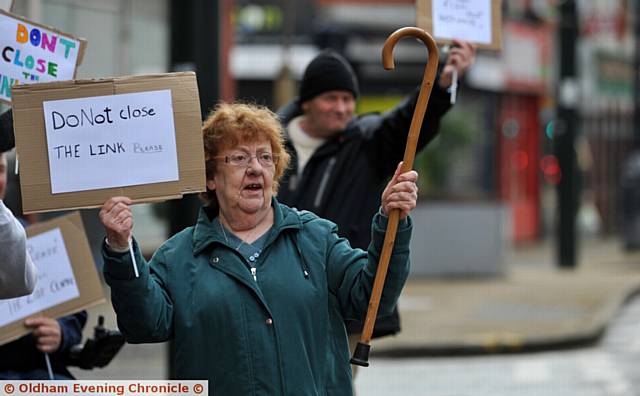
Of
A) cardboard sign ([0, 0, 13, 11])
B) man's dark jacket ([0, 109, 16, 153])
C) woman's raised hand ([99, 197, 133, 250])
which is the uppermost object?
cardboard sign ([0, 0, 13, 11])

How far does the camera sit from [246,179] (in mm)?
4117

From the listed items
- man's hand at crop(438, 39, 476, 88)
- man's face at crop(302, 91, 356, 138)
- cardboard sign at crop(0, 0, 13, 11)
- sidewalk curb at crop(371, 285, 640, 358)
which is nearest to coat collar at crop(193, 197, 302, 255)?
cardboard sign at crop(0, 0, 13, 11)

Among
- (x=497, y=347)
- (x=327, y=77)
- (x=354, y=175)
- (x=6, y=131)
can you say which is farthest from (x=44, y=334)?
(x=497, y=347)

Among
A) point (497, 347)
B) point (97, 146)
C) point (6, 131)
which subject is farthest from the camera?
point (497, 347)

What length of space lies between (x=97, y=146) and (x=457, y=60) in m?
2.05

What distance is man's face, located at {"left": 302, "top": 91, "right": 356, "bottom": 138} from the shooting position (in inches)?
241

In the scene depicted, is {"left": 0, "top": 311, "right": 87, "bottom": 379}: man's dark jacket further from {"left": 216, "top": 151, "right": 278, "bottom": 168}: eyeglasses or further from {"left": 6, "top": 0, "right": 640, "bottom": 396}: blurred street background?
{"left": 216, "top": 151, "right": 278, "bottom": 168}: eyeglasses

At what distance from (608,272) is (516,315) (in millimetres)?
5880

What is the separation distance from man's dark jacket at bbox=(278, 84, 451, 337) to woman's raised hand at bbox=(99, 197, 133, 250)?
6.92 ft

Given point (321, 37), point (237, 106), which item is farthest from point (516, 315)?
point (237, 106)

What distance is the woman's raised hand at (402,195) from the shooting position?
13.1ft

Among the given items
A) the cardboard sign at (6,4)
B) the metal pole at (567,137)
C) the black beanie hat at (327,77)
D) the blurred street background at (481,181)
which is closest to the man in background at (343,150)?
the black beanie hat at (327,77)

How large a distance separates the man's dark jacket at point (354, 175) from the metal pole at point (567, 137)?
14198 millimetres

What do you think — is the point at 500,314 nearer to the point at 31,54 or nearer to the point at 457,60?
the point at 457,60
